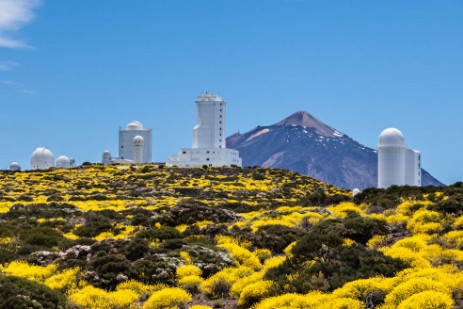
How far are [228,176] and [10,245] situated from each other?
5247 centimetres

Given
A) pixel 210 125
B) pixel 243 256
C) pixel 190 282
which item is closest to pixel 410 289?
pixel 190 282

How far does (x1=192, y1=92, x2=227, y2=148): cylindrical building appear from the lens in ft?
346

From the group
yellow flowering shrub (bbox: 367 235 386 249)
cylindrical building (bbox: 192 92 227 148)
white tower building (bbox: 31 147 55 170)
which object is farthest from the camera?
white tower building (bbox: 31 147 55 170)

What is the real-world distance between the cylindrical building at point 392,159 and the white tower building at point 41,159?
6218cm

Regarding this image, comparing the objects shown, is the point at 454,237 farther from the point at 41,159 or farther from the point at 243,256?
the point at 41,159

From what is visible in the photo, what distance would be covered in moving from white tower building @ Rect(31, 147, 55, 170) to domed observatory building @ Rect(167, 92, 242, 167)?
28.7 metres

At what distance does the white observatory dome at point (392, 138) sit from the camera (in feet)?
268

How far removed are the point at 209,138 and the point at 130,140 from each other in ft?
86.7

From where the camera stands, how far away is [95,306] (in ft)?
46.9

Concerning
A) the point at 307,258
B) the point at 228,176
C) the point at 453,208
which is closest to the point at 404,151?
the point at 228,176

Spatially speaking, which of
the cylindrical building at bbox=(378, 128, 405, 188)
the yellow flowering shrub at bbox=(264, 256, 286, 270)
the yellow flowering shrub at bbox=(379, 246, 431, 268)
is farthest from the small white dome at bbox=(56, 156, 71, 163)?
the yellow flowering shrub at bbox=(379, 246, 431, 268)

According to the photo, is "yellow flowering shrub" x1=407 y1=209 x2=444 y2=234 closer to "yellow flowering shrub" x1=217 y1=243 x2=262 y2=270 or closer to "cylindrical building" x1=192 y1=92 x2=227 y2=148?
"yellow flowering shrub" x1=217 y1=243 x2=262 y2=270

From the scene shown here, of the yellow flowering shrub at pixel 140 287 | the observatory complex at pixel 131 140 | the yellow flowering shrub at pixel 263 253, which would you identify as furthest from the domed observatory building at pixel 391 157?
the yellow flowering shrub at pixel 140 287

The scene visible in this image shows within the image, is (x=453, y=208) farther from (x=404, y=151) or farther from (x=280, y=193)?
(x=404, y=151)
